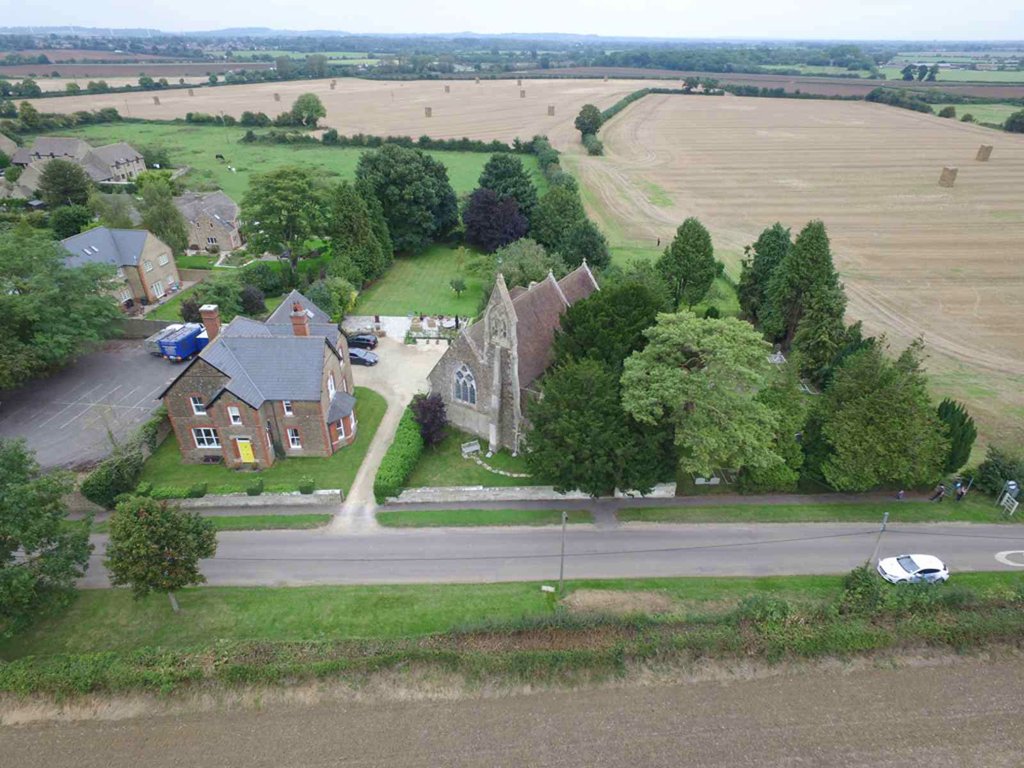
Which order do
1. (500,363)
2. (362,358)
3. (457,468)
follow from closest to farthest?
→ 1. (500,363)
2. (457,468)
3. (362,358)

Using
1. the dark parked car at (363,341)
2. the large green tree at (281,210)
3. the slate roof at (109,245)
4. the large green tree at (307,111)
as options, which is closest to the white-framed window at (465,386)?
the dark parked car at (363,341)

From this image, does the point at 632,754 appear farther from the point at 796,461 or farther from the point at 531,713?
the point at 796,461

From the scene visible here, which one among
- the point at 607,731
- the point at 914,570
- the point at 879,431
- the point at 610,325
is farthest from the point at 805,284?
the point at 607,731

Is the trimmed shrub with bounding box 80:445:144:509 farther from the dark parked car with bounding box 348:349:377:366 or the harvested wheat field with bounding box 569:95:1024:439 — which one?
the harvested wheat field with bounding box 569:95:1024:439

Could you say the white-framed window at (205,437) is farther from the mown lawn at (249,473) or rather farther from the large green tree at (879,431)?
the large green tree at (879,431)

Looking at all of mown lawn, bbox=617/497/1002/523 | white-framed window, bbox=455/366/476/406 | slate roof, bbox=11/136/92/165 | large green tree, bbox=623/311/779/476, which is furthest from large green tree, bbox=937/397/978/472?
slate roof, bbox=11/136/92/165

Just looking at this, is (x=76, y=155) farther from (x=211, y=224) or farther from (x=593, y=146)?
(x=593, y=146)

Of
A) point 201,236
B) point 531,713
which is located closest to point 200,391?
point 531,713
